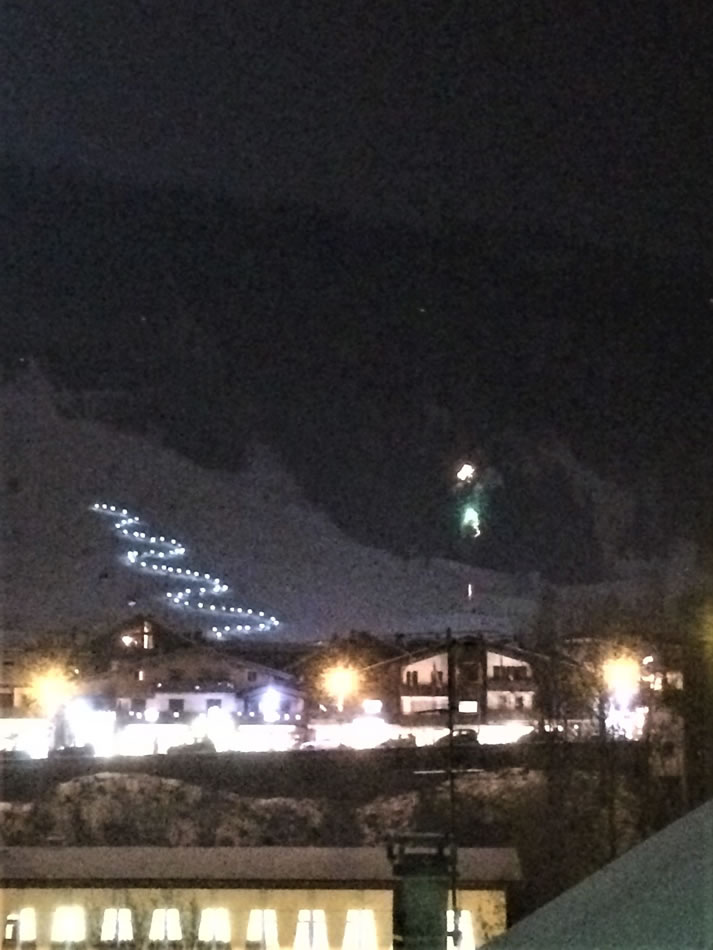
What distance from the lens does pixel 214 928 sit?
3869 millimetres

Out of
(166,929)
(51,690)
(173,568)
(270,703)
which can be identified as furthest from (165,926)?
(173,568)

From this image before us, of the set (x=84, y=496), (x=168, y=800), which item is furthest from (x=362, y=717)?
(x=84, y=496)

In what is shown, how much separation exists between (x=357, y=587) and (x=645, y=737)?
12.8 meters

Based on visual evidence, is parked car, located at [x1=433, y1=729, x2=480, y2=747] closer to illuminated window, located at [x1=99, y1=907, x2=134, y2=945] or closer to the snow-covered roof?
illuminated window, located at [x1=99, y1=907, x2=134, y2=945]

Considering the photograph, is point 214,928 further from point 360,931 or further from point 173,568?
point 173,568

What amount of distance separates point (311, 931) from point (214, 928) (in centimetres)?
32

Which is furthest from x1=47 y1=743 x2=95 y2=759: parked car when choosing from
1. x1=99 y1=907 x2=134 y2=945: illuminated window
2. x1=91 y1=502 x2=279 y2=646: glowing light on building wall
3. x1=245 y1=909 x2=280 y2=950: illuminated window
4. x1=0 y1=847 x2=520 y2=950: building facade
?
x1=91 y1=502 x2=279 y2=646: glowing light on building wall

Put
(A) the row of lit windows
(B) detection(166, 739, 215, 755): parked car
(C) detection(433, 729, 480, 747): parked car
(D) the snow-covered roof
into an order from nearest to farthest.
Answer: (D) the snow-covered roof → (A) the row of lit windows → (C) detection(433, 729, 480, 747): parked car → (B) detection(166, 739, 215, 755): parked car

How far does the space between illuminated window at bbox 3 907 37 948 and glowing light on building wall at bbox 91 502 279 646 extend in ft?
60.2

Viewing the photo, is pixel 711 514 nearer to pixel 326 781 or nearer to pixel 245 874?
pixel 326 781

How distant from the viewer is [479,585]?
555 inches

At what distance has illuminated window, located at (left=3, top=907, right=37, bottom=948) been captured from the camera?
3.80 metres

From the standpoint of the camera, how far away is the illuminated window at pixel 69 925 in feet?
12.5

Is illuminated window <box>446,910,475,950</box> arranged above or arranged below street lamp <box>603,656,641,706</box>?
below
